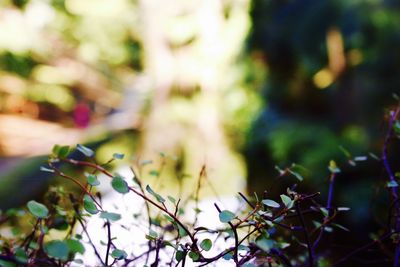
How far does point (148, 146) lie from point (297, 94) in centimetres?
187

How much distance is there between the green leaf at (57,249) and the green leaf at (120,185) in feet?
0.31

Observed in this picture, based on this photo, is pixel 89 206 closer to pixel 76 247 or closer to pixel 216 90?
pixel 76 247

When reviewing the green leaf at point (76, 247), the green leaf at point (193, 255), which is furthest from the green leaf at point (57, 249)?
the green leaf at point (193, 255)

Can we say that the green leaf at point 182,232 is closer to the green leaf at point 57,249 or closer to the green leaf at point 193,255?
→ the green leaf at point 193,255

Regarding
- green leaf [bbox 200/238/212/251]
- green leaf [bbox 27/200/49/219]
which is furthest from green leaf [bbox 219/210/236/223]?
green leaf [bbox 27/200/49/219]

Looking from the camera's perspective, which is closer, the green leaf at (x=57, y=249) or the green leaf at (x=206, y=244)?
the green leaf at (x=57, y=249)

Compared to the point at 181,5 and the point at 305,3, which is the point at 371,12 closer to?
the point at 305,3

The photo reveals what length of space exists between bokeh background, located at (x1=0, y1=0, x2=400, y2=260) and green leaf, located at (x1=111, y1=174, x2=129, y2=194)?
0.67ft

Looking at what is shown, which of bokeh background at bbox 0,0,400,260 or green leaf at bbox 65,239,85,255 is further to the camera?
bokeh background at bbox 0,0,400,260

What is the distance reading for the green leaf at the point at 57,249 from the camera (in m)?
0.36

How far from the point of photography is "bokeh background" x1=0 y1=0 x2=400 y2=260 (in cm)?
283

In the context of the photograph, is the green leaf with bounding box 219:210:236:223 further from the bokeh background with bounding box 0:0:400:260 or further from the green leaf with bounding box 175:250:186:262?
the bokeh background with bounding box 0:0:400:260

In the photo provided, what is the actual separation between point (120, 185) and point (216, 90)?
16.3ft

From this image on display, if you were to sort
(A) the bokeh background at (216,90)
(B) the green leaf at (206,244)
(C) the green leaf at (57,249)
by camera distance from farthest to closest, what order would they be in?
(A) the bokeh background at (216,90), (B) the green leaf at (206,244), (C) the green leaf at (57,249)
